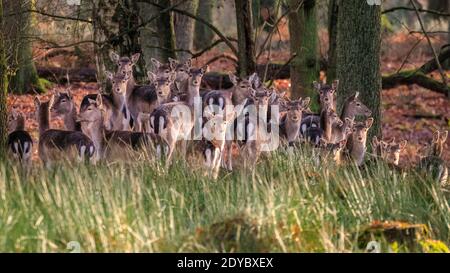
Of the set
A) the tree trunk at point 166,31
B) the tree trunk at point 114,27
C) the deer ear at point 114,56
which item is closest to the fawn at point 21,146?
the deer ear at point 114,56

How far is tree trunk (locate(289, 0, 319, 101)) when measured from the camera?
19.6 m

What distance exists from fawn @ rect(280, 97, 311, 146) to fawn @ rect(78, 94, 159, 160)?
2633mm

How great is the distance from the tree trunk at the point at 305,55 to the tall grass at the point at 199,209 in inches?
322

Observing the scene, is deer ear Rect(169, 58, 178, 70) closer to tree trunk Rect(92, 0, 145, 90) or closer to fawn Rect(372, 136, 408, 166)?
tree trunk Rect(92, 0, 145, 90)

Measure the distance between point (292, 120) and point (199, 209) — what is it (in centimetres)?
541

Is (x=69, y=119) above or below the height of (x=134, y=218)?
above

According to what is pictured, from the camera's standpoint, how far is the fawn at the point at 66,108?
14820 mm

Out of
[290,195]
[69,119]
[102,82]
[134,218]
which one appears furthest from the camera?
[102,82]

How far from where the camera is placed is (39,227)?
28.4 ft

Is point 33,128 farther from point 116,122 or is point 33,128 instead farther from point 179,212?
point 179,212

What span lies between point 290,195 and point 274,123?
218 inches
